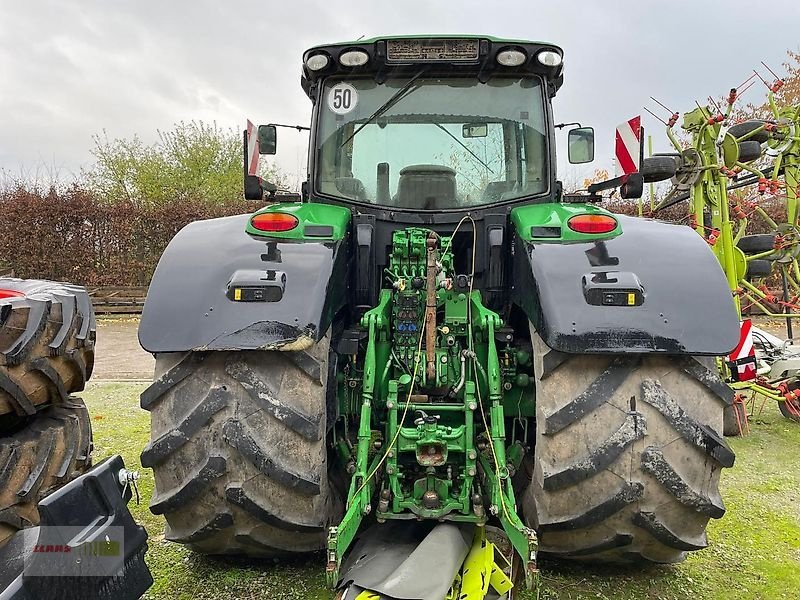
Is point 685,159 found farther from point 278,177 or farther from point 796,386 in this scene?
point 278,177

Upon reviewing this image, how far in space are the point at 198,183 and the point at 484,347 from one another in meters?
18.4

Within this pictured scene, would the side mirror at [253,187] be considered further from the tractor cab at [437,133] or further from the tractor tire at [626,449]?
the tractor tire at [626,449]

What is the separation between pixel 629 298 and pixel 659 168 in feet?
12.9

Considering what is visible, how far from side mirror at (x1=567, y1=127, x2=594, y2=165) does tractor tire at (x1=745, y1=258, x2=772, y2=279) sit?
3.56 m

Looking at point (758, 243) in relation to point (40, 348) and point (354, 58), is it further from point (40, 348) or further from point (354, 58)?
point (40, 348)

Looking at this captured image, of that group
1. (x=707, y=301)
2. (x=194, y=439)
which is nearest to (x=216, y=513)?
(x=194, y=439)

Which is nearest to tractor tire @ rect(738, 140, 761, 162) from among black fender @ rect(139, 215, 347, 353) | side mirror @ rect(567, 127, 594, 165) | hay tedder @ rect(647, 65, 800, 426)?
hay tedder @ rect(647, 65, 800, 426)

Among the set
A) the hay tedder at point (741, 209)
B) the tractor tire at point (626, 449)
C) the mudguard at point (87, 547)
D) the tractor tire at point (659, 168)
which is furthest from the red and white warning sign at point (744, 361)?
the mudguard at point (87, 547)

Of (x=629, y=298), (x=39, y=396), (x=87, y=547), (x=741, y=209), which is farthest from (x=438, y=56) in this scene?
(x=741, y=209)

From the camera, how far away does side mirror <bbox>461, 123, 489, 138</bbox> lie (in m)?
3.34

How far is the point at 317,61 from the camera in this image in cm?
328

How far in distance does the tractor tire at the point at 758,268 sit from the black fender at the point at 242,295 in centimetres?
524

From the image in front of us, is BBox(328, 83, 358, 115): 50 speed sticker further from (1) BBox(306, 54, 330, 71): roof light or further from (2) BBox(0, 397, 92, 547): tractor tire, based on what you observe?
(2) BBox(0, 397, 92, 547): tractor tire

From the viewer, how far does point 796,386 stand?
5949mm
